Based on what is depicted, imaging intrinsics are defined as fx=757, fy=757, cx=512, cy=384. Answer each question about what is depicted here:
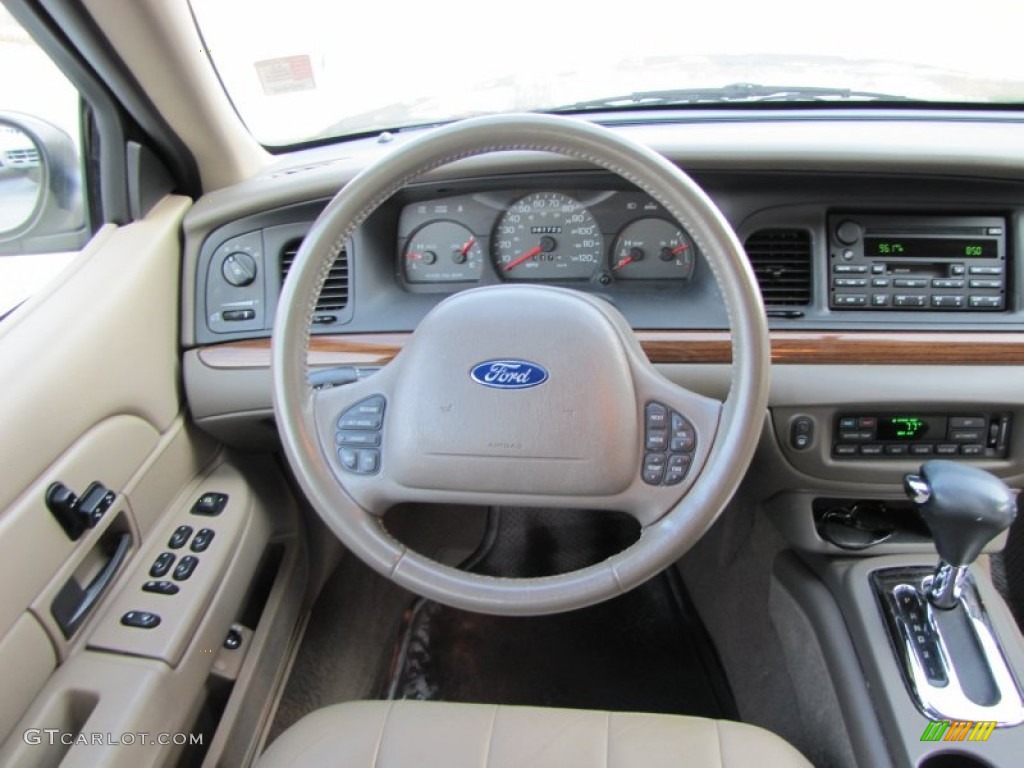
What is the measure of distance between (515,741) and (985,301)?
3.52ft

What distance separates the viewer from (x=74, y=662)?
1079 mm

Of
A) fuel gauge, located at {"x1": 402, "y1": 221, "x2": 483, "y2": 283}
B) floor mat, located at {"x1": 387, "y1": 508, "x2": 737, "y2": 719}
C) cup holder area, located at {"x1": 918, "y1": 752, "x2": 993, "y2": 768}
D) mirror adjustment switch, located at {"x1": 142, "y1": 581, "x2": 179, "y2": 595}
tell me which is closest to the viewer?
cup holder area, located at {"x1": 918, "y1": 752, "x2": 993, "y2": 768}

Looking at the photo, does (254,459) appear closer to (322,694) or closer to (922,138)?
(322,694)

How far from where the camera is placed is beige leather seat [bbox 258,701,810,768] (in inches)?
39.3

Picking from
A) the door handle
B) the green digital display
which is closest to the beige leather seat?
the door handle

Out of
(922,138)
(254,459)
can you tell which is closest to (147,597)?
(254,459)

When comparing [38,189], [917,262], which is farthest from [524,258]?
[38,189]

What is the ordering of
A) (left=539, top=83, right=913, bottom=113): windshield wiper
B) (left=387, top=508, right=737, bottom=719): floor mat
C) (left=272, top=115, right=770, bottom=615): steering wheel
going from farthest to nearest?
1. (left=387, top=508, right=737, bottom=719): floor mat
2. (left=539, top=83, right=913, bottom=113): windshield wiper
3. (left=272, top=115, right=770, bottom=615): steering wheel

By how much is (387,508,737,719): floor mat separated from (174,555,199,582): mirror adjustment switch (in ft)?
2.31

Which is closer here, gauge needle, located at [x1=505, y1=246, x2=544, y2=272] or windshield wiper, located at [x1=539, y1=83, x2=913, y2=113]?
gauge needle, located at [x1=505, y1=246, x2=544, y2=272]

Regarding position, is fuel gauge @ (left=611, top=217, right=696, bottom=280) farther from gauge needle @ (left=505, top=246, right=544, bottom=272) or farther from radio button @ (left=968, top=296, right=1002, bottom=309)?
radio button @ (left=968, top=296, right=1002, bottom=309)

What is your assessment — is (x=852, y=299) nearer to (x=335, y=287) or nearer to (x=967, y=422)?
(x=967, y=422)

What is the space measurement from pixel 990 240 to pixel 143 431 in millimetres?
1505

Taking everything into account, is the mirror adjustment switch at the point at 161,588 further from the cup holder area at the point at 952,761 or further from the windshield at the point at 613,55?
the cup holder area at the point at 952,761
